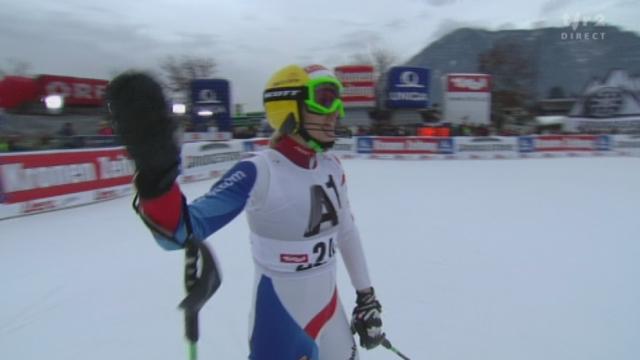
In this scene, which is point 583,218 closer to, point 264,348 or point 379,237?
point 379,237

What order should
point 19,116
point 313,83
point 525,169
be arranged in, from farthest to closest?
point 19,116, point 525,169, point 313,83

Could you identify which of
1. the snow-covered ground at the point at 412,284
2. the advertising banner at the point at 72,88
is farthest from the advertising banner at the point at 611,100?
the advertising banner at the point at 72,88

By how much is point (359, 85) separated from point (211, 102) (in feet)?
39.8

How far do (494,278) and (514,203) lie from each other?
16.8ft

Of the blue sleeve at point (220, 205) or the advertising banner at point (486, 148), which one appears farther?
the advertising banner at point (486, 148)

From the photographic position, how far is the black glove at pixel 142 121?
1.19m

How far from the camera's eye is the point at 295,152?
2010mm

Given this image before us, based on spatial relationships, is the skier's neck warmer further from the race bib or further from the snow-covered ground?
the snow-covered ground

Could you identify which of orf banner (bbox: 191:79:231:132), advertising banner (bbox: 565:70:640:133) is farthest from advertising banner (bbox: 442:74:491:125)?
orf banner (bbox: 191:79:231:132)

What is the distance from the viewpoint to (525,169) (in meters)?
16.5

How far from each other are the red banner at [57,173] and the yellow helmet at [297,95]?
290 inches

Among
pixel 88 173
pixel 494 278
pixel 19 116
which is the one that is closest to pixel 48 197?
pixel 88 173

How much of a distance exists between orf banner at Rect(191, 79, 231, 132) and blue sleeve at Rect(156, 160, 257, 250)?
28769 mm

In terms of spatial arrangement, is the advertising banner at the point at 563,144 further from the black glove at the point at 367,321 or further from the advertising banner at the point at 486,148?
the black glove at the point at 367,321
